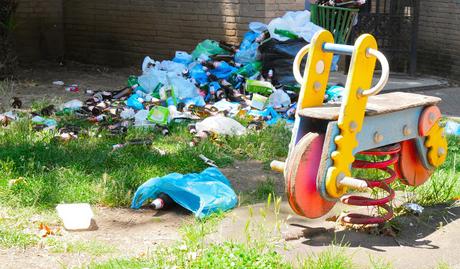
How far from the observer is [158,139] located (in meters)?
7.70

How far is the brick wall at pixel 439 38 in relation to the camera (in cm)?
1314

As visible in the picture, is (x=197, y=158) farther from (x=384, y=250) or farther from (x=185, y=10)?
(x=185, y=10)

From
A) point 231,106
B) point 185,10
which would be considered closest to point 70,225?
point 231,106

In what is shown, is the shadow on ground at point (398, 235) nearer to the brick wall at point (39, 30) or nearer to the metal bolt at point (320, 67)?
the metal bolt at point (320, 67)

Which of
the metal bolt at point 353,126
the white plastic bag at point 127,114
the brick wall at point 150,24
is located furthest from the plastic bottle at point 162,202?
the brick wall at point 150,24

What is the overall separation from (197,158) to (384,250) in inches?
93.8

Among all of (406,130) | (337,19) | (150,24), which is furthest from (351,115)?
(150,24)

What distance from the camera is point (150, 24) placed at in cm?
1354

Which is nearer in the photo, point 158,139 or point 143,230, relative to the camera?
point 143,230

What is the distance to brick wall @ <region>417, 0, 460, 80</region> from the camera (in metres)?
13.1

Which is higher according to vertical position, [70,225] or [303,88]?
[303,88]

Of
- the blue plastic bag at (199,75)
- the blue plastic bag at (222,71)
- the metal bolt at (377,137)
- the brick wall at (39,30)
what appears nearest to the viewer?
the metal bolt at (377,137)

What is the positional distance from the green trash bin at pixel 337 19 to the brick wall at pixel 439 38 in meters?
2.80

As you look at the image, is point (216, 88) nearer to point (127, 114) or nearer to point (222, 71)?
point (222, 71)
